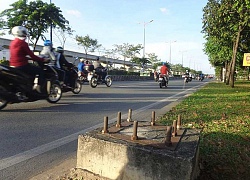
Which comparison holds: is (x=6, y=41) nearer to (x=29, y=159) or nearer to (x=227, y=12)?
(x=227, y=12)

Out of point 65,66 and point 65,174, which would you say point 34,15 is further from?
point 65,174

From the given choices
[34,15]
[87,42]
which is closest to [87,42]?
[87,42]

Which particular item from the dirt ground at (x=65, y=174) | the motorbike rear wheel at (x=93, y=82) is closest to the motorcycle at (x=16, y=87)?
the dirt ground at (x=65, y=174)

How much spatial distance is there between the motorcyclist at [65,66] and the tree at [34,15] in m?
17.0

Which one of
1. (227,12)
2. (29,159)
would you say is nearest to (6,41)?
(227,12)

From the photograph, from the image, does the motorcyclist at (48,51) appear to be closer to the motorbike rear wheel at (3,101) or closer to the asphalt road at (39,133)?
the asphalt road at (39,133)

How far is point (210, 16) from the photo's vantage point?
18375 mm

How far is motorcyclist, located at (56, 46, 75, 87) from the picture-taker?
8.49 m

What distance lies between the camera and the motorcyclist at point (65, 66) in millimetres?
8491

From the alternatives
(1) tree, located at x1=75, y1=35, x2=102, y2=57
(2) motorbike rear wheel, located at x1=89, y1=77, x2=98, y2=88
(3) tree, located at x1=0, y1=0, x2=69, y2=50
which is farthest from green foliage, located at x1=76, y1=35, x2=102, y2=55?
(2) motorbike rear wheel, located at x1=89, y1=77, x2=98, y2=88

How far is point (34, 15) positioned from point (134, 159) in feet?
81.0

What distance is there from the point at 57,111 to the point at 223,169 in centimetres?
437

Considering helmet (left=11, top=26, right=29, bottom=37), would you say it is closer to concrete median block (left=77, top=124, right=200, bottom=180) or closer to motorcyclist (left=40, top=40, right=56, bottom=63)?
motorcyclist (left=40, top=40, right=56, bottom=63)

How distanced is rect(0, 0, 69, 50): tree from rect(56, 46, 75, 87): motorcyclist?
17048 mm
